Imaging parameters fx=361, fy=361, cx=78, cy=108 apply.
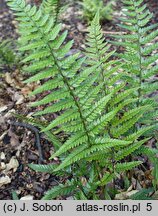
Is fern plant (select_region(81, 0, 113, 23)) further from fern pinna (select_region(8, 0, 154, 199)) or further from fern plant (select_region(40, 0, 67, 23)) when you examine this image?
fern pinna (select_region(8, 0, 154, 199))

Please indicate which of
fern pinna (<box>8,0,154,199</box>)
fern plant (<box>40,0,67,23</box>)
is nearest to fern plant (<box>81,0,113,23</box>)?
fern plant (<box>40,0,67,23</box>)

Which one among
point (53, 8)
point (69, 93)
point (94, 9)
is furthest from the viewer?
point (94, 9)

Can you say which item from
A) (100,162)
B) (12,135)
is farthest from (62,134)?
(100,162)

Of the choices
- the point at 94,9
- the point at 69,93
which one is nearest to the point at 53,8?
the point at 94,9

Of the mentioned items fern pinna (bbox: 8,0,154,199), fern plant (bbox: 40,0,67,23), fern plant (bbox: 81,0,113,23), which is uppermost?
fern plant (bbox: 81,0,113,23)

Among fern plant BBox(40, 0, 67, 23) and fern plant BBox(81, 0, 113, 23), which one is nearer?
fern plant BBox(40, 0, 67, 23)

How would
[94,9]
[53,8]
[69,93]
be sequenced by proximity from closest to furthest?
[69,93]
[53,8]
[94,9]

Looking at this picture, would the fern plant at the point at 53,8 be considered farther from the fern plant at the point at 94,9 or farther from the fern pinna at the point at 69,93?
the fern pinna at the point at 69,93

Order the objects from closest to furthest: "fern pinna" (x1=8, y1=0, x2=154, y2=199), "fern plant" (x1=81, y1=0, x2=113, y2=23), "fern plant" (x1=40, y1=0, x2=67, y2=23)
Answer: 1. "fern pinna" (x1=8, y1=0, x2=154, y2=199)
2. "fern plant" (x1=40, y1=0, x2=67, y2=23)
3. "fern plant" (x1=81, y1=0, x2=113, y2=23)

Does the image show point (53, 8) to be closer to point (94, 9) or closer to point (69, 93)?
point (94, 9)


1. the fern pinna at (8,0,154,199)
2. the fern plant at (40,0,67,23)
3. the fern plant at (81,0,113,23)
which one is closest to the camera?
the fern pinna at (8,0,154,199)

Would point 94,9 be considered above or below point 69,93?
above
